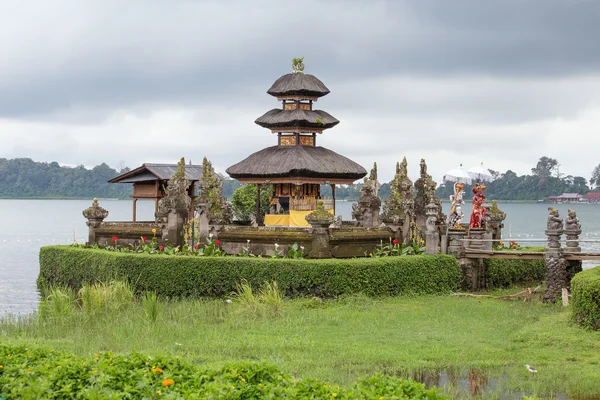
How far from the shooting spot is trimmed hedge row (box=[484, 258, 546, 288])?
90.2 ft

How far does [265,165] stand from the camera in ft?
106

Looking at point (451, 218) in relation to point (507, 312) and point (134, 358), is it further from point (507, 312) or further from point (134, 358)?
point (134, 358)

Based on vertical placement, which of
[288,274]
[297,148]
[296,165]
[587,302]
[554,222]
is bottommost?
[587,302]

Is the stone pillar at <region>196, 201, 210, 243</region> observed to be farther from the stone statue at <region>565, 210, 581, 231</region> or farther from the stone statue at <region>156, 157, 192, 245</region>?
the stone statue at <region>565, 210, 581, 231</region>

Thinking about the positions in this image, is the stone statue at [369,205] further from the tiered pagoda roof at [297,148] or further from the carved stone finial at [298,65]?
the carved stone finial at [298,65]

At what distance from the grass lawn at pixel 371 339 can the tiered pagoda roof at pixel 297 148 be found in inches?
382

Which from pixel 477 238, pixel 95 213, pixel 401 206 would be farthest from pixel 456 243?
pixel 95 213

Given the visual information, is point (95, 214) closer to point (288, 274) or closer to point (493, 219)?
point (288, 274)

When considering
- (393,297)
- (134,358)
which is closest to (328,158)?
(393,297)

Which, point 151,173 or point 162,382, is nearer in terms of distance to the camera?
point 162,382

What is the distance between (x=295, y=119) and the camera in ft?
109

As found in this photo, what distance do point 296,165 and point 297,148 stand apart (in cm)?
178

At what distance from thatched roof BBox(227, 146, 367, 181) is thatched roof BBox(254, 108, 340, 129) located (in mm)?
943

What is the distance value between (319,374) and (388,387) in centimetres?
441
